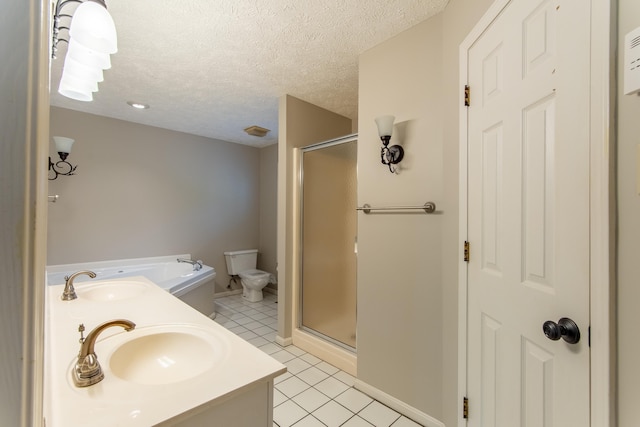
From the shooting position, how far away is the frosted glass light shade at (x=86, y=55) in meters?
1.21

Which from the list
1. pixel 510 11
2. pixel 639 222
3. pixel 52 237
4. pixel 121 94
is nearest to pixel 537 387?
pixel 639 222

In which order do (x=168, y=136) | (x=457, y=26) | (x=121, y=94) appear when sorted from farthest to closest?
(x=168, y=136)
(x=121, y=94)
(x=457, y=26)

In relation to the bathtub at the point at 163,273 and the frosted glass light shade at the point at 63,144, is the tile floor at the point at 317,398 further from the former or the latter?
the frosted glass light shade at the point at 63,144

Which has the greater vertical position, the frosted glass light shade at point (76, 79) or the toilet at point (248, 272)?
the frosted glass light shade at point (76, 79)

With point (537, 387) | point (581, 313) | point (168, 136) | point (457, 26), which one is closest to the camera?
point (581, 313)

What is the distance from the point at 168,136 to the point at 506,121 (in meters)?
3.90

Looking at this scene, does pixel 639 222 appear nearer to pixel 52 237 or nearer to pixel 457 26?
pixel 457 26

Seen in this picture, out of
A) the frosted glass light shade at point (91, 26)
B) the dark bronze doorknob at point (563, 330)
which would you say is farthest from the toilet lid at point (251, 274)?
the dark bronze doorknob at point (563, 330)

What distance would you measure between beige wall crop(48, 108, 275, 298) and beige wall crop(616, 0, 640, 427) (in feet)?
13.5

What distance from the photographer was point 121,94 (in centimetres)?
269

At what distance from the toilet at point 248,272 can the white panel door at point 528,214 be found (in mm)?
3128

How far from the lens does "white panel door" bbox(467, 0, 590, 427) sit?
78 centimetres

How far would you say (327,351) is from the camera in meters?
2.44

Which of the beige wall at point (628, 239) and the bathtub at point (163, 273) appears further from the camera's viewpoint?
the bathtub at point (163, 273)
